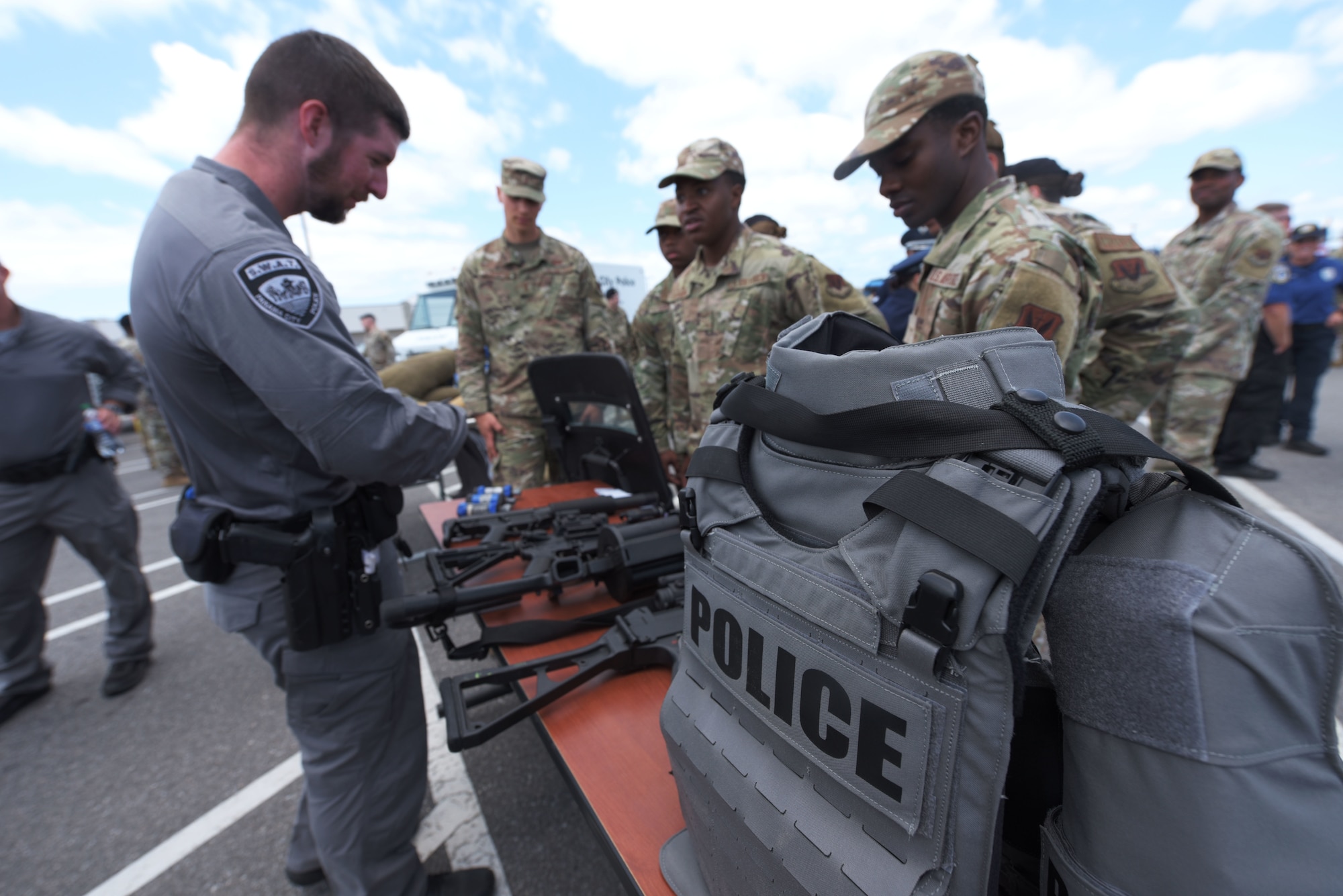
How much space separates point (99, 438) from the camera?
8.86 ft

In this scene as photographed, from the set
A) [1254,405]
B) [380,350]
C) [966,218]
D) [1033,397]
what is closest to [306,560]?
[1033,397]

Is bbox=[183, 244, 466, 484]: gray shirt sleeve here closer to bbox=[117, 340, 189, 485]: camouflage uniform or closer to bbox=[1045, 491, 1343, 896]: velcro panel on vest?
bbox=[1045, 491, 1343, 896]: velcro panel on vest

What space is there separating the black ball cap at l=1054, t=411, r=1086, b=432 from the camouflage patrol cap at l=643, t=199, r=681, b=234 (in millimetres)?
3571

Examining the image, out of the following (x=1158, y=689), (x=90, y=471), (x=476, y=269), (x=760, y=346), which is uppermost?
(x=476, y=269)

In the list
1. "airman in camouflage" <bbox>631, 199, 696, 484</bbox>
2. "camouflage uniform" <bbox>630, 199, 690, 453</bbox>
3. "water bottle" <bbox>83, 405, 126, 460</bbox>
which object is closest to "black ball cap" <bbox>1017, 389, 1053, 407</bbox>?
"airman in camouflage" <bbox>631, 199, 696, 484</bbox>

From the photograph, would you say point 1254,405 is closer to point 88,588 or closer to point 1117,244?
point 1117,244

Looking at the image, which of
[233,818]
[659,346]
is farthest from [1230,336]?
[233,818]

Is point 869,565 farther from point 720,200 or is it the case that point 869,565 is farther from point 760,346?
point 720,200

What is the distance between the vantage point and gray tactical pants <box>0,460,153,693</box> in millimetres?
2492

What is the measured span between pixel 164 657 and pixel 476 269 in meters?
2.71

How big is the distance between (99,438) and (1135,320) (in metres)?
4.57

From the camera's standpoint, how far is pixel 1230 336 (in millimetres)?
3824

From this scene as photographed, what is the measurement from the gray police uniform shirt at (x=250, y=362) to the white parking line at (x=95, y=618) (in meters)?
2.54

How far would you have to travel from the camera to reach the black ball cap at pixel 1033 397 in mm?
582
